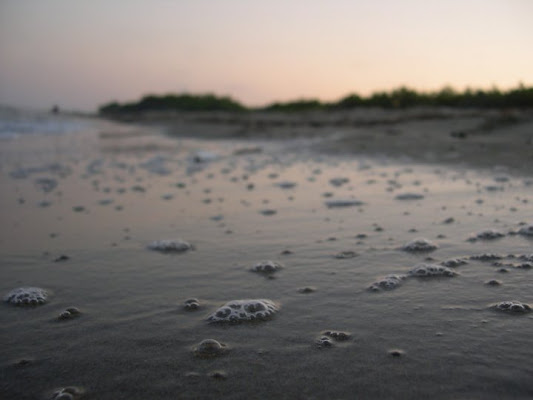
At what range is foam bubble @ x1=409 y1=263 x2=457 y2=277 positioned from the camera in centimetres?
281

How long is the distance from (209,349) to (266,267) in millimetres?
1072

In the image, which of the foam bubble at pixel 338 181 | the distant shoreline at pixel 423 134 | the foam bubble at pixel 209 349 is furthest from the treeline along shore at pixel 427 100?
the foam bubble at pixel 209 349

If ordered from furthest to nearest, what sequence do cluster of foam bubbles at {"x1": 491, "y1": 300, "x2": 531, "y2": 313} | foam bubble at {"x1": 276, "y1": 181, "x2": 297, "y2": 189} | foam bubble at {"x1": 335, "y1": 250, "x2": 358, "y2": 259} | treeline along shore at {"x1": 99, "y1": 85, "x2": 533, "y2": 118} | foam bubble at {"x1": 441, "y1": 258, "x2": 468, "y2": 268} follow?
treeline along shore at {"x1": 99, "y1": 85, "x2": 533, "y2": 118} < foam bubble at {"x1": 276, "y1": 181, "x2": 297, "y2": 189} < foam bubble at {"x1": 335, "y1": 250, "x2": 358, "y2": 259} < foam bubble at {"x1": 441, "y1": 258, "x2": 468, "y2": 268} < cluster of foam bubbles at {"x1": 491, "y1": 300, "x2": 531, "y2": 313}

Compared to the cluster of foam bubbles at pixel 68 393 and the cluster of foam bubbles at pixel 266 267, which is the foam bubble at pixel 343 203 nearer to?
the cluster of foam bubbles at pixel 266 267

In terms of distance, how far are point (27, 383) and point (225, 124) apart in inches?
881

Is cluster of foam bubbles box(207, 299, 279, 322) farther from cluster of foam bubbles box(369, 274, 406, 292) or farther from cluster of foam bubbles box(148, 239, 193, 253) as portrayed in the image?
cluster of foam bubbles box(148, 239, 193, 253)

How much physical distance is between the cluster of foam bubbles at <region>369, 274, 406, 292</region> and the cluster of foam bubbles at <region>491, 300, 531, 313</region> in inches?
20.6

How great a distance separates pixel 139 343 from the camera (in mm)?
2061

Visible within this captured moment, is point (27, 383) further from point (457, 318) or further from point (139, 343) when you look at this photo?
point (457, 318)

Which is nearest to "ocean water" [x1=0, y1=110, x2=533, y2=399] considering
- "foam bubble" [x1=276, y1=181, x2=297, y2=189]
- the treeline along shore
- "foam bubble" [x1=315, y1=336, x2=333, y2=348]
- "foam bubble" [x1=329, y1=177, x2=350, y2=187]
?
"foam bubble" [x1=315, y1=336, x2=333, y2=348]

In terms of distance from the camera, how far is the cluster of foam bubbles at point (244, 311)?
90.5 inches

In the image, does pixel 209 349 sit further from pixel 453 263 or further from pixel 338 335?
pixel 453 263

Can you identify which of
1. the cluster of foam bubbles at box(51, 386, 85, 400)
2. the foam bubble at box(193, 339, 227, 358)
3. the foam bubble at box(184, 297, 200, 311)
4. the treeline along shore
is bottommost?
the cluster of foam bubbles at box(51, 386, 85, 400)

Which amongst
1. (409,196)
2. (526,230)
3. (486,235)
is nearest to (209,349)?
(486,235)
